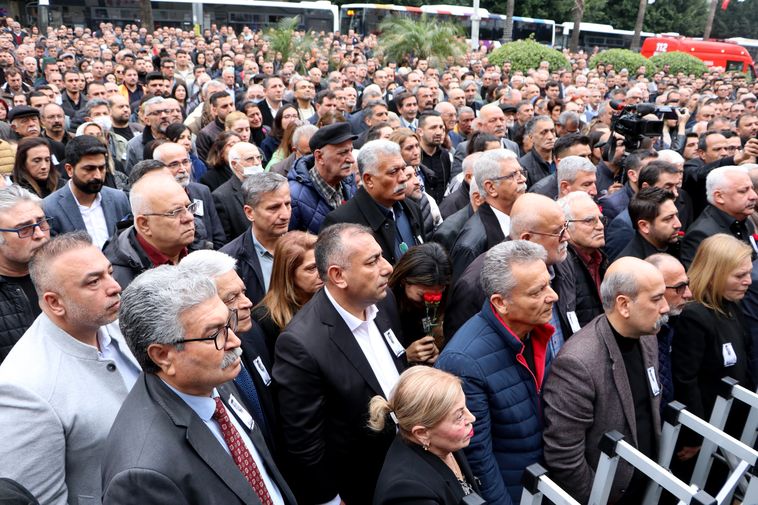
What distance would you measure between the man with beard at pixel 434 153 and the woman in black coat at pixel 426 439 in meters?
4.47

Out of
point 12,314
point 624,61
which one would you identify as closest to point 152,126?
point 12,314

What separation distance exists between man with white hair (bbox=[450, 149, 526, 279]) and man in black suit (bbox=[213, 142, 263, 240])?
1.85m

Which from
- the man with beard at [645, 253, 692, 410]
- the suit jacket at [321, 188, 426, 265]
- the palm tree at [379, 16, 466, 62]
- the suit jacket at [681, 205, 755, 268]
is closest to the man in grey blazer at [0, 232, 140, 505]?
the suit jacket at [321, 188, 426, 265]

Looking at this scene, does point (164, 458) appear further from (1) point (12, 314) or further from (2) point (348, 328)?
(1) point (12, 314)

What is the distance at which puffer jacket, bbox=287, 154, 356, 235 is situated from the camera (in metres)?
4.79

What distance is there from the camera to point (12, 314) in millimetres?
3115

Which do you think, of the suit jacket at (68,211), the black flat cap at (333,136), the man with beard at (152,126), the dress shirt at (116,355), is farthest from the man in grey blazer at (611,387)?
the man with beard at (152,126)

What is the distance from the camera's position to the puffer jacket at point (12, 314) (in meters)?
3.07

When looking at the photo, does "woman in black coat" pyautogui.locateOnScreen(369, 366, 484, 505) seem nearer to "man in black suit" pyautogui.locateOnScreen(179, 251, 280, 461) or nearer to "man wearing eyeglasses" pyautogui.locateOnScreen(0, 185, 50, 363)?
"man in black suit" pyautogui.locateOnScreen(179, 251, 280, 461)

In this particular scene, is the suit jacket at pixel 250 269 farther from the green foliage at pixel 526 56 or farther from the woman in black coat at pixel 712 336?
the green foliage at pixel 526 56

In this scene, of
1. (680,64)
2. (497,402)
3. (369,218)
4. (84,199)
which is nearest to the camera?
(497,402)

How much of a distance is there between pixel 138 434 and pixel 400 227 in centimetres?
298

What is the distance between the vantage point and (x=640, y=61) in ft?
69.9

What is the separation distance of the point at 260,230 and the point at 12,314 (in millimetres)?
1464
